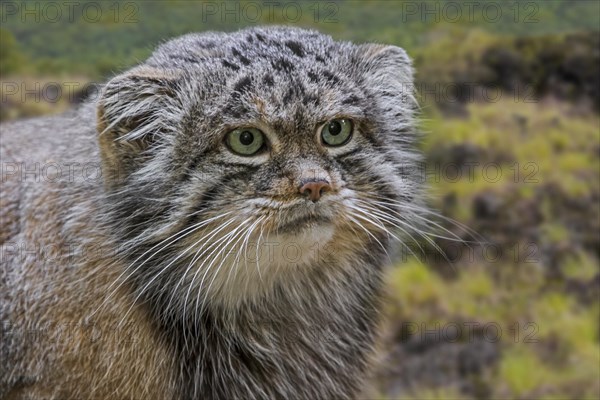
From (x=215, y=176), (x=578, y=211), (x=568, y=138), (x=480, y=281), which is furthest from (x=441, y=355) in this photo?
(x=215, y=176)

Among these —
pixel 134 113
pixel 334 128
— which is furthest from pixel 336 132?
pixel 134 113

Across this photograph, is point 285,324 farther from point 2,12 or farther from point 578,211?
point 2,12

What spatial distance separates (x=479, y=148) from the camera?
8.30 m

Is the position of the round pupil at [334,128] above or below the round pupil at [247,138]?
above

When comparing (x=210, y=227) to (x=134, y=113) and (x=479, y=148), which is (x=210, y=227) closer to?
(x=134, y=113)

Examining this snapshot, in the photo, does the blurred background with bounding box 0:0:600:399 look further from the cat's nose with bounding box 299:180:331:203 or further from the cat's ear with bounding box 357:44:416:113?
the cat's nose with bounding box 299:180:331:203

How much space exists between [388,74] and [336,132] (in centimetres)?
61

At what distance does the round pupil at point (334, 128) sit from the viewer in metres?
2.98

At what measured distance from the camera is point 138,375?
131 inches

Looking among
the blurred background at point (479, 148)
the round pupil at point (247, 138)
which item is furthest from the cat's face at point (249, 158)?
the blurred background at point (479, 148)

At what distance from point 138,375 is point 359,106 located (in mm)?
1485

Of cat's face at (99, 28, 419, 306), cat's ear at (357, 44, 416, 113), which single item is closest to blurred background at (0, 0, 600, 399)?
cat's ear at (357, 44, 416, 113)

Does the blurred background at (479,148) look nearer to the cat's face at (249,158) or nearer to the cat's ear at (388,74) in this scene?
the cat's ear at (388,74)

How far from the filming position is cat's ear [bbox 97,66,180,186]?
10.0ft
